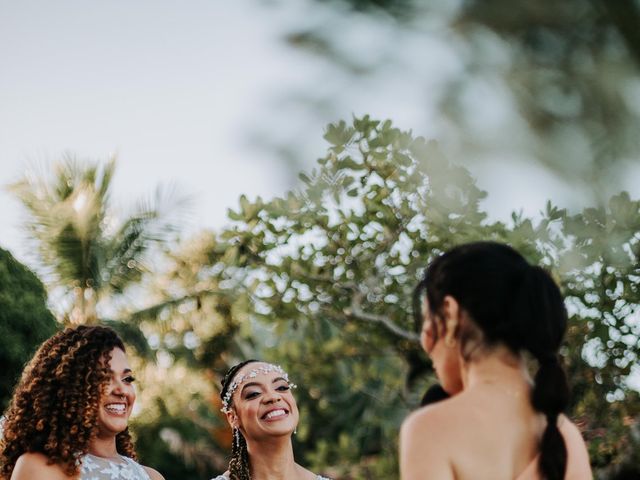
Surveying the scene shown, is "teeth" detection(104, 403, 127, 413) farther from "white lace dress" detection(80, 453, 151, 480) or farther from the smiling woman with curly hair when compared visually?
"white lace dress" detection(80, 453, 151, 480)

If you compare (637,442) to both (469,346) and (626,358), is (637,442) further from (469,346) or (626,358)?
(469,346)

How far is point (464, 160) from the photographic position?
7.98 feet

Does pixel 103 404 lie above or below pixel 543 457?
above

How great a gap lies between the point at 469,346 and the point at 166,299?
52.8 feet

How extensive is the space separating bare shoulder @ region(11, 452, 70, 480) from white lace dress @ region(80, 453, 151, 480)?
0.37 ft

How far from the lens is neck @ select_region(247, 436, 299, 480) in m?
4.52

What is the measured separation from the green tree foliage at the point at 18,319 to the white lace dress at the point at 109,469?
1843 millimetres

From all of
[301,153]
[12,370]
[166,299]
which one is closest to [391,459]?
[12,370]

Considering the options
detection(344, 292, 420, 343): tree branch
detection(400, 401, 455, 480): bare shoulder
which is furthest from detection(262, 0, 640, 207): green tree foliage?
detection(344, 292, 420, 343): tree branch

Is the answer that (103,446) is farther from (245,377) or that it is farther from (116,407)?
(245,377)

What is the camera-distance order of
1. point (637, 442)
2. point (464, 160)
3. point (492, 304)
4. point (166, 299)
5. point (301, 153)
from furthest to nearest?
point (166, 299) → point (637, 442) → point (301, 153) → point (464, 160) → point (492, 304)

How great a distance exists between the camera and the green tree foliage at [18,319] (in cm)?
599

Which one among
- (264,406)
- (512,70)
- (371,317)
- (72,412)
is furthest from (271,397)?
(512,70)

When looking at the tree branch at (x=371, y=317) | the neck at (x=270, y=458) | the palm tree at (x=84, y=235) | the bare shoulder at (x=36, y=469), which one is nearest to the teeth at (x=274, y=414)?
the neck at (x=270, y=458)
